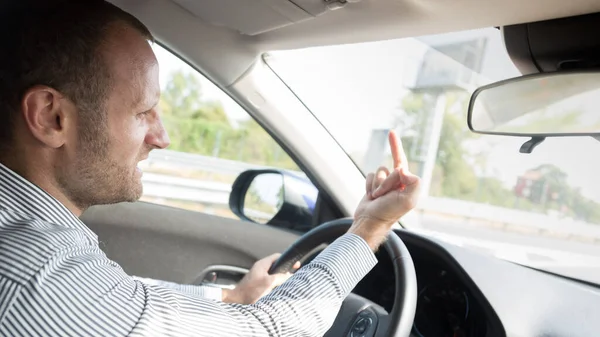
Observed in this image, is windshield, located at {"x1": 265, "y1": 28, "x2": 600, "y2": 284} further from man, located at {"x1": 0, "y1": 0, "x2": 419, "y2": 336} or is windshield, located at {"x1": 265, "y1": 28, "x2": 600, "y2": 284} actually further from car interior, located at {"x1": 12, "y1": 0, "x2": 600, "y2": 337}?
man, located at {"x1": 0, "y1": 0, "x2": 419, "y2": 336}

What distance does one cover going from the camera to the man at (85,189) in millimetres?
1409

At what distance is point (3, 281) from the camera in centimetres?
137

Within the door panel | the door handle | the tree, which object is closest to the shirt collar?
the door panel

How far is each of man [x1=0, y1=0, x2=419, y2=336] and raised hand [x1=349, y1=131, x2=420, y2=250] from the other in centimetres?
16

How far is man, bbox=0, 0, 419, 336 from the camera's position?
55.5 inches

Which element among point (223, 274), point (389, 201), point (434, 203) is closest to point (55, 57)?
point (389, 201)

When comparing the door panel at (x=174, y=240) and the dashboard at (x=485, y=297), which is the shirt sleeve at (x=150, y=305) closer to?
the dashboard at (x=485, y=297)

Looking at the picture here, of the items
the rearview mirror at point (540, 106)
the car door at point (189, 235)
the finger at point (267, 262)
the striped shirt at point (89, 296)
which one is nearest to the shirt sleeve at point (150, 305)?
the striped shirt at point (89, 296)

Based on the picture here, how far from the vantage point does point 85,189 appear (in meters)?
1.78

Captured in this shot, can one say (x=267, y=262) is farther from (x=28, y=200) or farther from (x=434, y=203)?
(x=434, y=203)

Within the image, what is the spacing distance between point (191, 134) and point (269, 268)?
8516 mm

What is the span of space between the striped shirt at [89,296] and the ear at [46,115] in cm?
15

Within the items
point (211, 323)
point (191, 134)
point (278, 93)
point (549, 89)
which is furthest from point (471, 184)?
point (211, 323)

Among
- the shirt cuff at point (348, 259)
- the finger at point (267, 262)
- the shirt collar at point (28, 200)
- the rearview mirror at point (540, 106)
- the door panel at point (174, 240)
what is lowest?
the door panel at point (174, 240)
